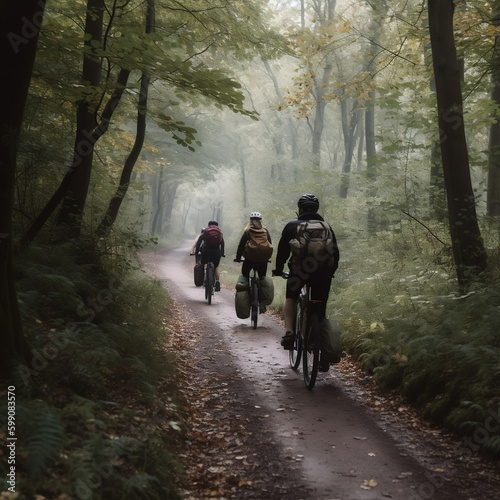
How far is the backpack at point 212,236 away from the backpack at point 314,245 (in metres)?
7.34

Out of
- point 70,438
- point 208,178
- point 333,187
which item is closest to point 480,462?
point 70,438

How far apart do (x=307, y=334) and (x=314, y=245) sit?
1.30 metres

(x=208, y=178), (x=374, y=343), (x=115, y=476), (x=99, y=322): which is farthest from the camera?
(x=208, y=178)

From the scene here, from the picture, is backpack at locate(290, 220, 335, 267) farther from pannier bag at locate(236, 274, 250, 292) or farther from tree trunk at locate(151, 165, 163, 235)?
tree trunk at locate(151, 165, 163, 235)

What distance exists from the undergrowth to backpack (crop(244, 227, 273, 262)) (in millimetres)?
2918

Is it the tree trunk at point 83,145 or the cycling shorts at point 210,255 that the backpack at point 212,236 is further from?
the tree trunk at point 83,145

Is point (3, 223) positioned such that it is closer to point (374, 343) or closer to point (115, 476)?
point (115, 476)

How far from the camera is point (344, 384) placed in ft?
21.8

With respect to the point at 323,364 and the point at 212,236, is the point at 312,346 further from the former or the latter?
the point at 212,236

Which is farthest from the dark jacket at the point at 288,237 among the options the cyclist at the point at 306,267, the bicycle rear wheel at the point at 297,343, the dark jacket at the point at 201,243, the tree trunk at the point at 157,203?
the tree trunk at the point at 157,203

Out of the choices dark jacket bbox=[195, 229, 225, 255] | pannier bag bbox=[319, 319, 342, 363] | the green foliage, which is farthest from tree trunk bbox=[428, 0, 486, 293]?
dark jacket bbox=[195, 229, 225, 255]

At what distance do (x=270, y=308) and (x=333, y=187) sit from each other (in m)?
15.4

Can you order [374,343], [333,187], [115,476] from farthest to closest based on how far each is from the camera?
[333,187]
[374,343]
[115,476]

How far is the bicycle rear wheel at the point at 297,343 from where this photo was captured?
6.91 metres
